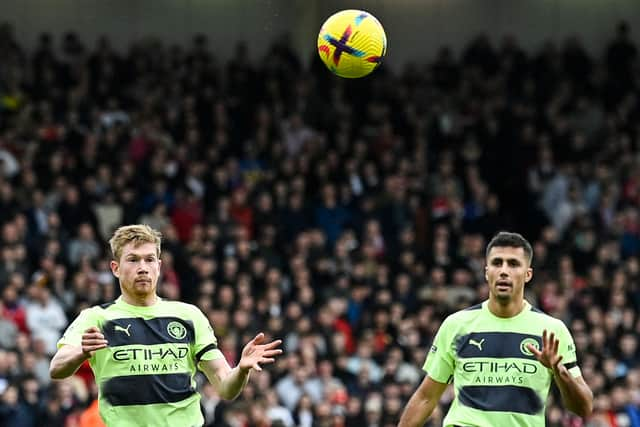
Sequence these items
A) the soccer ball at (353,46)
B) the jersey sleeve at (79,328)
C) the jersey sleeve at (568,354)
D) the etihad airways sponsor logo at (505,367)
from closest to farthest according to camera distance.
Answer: the jersey sleeve at (79,328) → the jersey sleeve at (568,354) → the etihad airways sponsor logo at (505,367) → the soccer ball at (353,46)

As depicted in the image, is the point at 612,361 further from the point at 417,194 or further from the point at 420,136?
the point at 420,136

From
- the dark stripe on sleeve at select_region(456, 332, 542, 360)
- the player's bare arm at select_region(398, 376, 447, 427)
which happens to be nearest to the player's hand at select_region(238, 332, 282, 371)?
the player's bare arm at select_region(398, 376, 447, 427)

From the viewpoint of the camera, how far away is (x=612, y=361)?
16641 mm

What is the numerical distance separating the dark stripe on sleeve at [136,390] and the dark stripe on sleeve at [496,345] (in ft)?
6.33

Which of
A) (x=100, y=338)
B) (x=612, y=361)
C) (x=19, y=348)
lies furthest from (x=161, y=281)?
(x=100, y=338)

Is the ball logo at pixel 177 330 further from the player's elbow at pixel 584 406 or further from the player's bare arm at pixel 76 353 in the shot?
the player's elbow at pixel 584 406

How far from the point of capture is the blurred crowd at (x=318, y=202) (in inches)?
624

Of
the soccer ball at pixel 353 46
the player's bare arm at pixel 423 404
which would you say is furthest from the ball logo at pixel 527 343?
the soccer ball at pixel 353 46

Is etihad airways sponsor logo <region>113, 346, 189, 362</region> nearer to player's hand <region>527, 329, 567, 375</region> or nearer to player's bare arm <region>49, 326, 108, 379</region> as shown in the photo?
player's bare arm <region>49, 326, 108, 379</region>

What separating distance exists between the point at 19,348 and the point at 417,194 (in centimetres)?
673

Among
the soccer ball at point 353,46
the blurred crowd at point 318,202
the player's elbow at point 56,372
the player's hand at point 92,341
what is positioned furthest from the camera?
the blurred crowd at point 318,202

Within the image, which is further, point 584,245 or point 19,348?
point 584,245

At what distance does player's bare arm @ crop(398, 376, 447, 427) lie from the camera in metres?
9.02

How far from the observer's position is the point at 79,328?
8.34m
